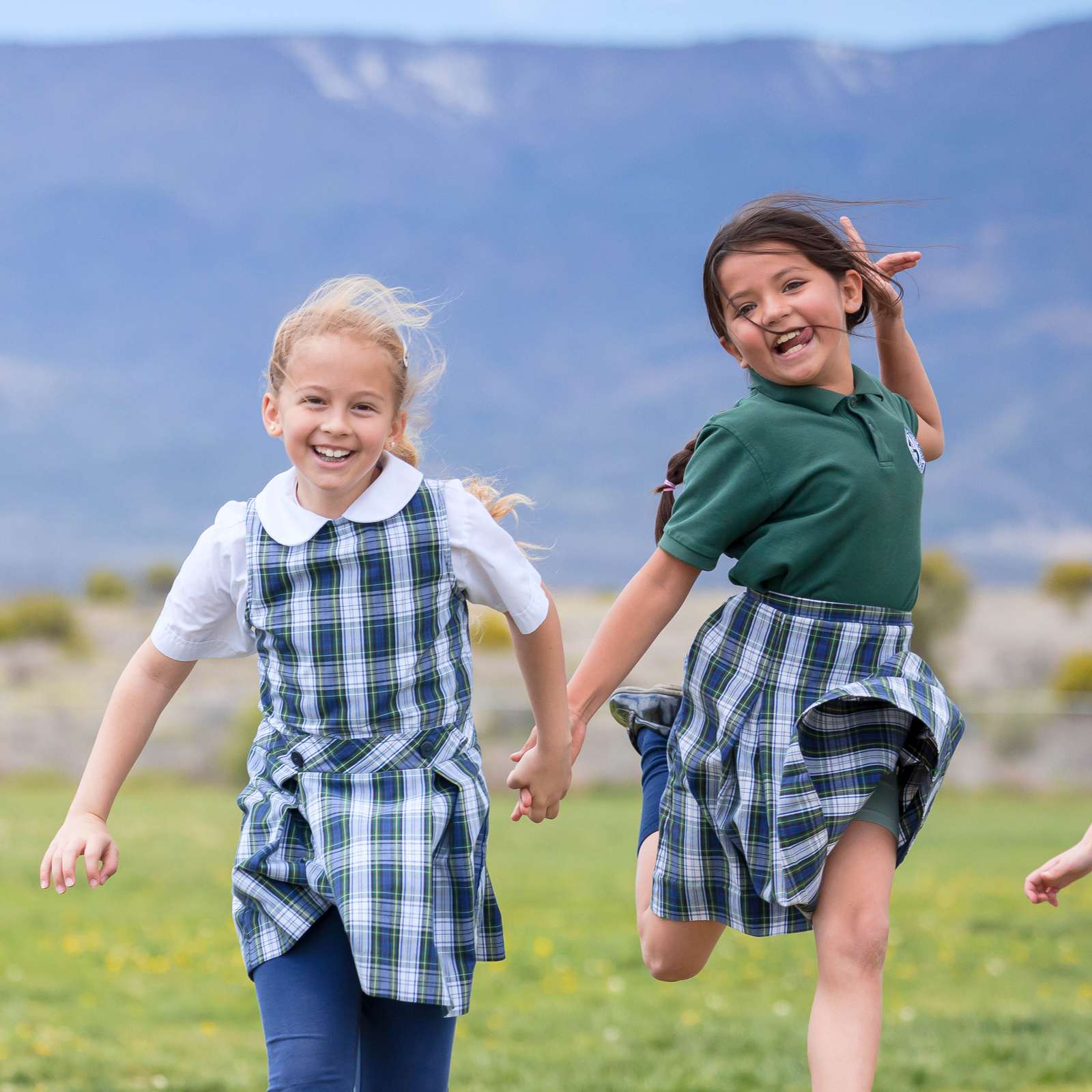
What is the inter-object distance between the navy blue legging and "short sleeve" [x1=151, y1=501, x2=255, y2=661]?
0.55 metres

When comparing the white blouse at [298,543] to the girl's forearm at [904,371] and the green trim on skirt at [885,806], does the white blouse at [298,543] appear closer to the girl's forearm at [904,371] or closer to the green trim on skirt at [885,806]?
the green trim on skirt at [885,806]

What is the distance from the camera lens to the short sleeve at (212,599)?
2.88m

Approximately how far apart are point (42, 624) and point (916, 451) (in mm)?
28654

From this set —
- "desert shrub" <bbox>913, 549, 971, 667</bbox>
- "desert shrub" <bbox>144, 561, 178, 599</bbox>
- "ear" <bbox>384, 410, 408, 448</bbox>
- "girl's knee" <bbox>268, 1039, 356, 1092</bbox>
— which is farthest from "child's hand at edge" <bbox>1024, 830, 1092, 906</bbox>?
"desert shrub" <bbox>144, 561, 178, 599</bbox>

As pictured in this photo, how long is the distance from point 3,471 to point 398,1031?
9282cm

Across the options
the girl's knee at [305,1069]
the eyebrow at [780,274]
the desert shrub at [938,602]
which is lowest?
the girl's knee at [305,1069]

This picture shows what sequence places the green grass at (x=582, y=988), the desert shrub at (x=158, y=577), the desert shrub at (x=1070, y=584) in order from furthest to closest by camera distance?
1. the desert shrub at (x=1070, y=584)
2. the desert shrub at (x=158, y=577)
3. the green grass at (x=582, y=988)

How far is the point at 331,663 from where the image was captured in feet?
9.25

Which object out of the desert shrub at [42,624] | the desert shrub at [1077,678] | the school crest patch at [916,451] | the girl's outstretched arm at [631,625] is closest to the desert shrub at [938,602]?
the desert shrub at [1077,678]

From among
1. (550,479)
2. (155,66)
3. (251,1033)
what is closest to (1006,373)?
(550,479)

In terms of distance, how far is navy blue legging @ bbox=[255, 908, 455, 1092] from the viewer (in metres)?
2.67

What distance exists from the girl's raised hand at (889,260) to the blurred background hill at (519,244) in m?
69.4

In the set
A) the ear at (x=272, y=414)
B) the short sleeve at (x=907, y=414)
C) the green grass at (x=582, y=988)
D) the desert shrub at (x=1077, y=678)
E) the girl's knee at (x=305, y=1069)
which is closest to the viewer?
the girl's knee at (x=305, y=1069)

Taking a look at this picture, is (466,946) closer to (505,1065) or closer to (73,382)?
(505,1065)
